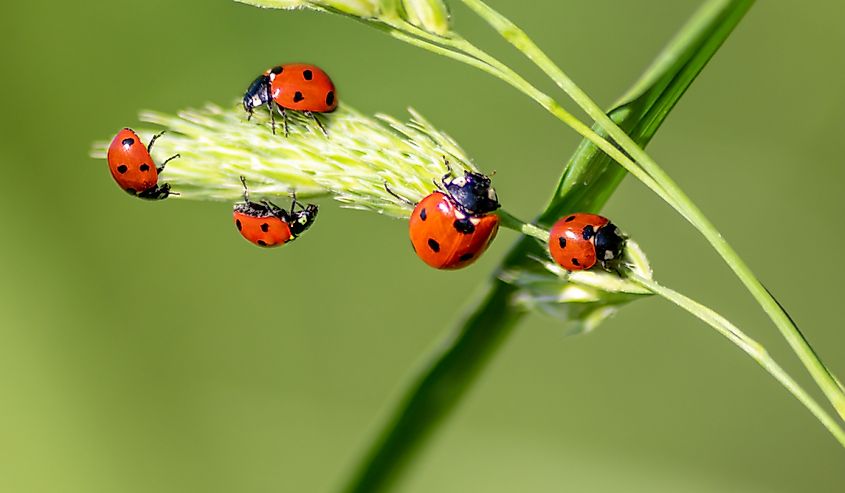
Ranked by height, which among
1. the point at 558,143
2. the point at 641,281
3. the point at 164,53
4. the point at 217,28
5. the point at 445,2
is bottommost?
the point at 164,53

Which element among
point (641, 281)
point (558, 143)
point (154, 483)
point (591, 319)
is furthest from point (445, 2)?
point (154, 483)

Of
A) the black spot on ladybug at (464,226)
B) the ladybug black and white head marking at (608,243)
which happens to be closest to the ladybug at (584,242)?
the ladybug black and white head marking at (608,243)

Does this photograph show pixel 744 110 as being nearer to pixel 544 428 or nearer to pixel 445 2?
pixel 544 428

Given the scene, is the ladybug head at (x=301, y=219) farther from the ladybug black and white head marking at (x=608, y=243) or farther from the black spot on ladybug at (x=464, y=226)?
the ladybug black and white head marking at (x=608, y=243)

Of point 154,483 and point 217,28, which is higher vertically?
point 217,28

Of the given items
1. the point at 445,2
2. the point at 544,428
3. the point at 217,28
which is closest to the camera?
the point at 445,2

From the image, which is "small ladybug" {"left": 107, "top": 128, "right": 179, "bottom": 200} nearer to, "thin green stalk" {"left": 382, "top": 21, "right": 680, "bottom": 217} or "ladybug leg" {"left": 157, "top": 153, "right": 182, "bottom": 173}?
"ladybug leg" {"left": 157, "top": 153, "right": 182, "bottom": 173}

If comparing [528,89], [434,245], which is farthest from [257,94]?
[528,89]
